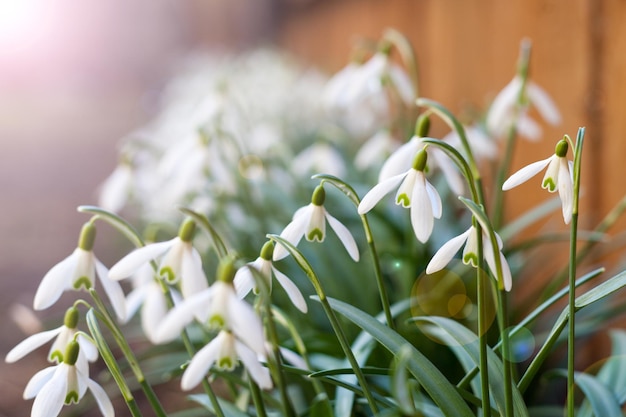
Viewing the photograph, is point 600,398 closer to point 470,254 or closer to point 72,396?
point 470,254

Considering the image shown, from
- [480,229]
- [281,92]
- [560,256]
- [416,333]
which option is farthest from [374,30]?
[480,229]

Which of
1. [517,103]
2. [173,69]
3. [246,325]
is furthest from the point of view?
[173,69]

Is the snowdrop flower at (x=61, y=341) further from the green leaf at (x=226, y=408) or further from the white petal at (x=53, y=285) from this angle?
the green leaf at (x=226, y=408)

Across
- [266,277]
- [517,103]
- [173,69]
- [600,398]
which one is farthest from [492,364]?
[173,69]

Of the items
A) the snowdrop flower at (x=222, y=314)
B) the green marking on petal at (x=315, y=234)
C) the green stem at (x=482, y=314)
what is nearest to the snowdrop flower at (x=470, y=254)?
the green stem at (x=482, y=314)

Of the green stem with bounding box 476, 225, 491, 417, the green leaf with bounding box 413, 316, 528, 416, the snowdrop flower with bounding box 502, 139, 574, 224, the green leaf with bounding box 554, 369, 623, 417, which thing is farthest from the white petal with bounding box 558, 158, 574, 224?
the green leaf with bounding box 554, 369, 623, 417

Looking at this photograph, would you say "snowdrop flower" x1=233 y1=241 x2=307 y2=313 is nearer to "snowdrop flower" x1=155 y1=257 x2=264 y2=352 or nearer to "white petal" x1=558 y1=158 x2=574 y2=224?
"snowdrop flower" x1=155 y1=257 x2=264 y2=352
